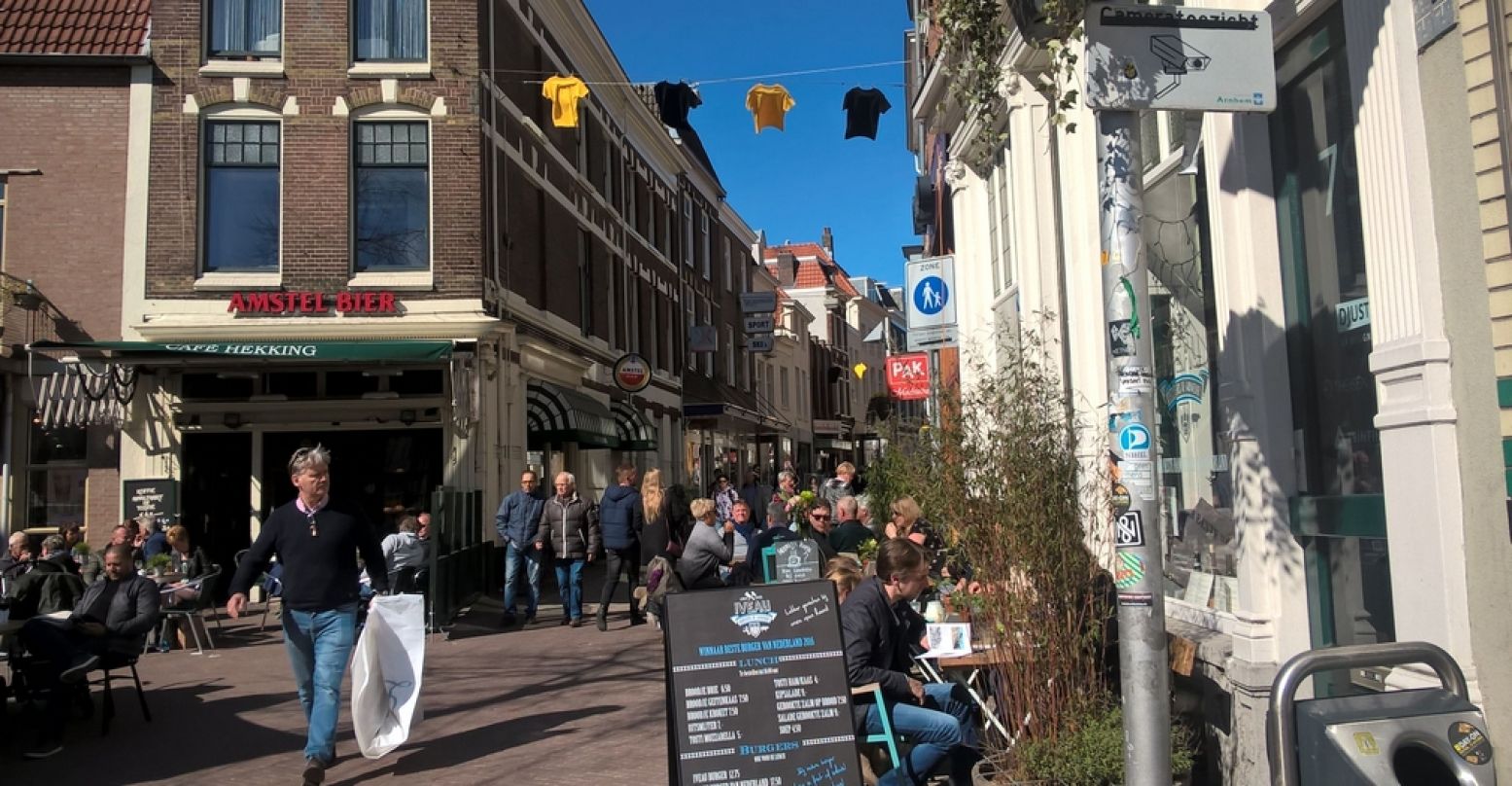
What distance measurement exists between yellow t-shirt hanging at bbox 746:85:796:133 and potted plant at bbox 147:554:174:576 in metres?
8.28

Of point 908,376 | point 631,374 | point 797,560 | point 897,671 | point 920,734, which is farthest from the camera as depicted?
point 631,374

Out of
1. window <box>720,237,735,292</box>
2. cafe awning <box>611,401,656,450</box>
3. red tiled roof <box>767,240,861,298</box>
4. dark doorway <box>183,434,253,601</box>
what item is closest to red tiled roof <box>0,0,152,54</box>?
dark doorway <box>183,434,253,601</box>

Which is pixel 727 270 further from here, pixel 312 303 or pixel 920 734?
pixel 920 734

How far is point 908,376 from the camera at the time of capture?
55.3ft

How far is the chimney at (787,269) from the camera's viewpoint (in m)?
57.7

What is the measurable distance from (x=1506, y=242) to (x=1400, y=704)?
5.71 ft

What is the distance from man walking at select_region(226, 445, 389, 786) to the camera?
620 cm

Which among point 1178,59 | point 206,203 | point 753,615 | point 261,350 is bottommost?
point 753,615

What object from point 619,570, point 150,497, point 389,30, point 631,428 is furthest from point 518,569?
point 631,428

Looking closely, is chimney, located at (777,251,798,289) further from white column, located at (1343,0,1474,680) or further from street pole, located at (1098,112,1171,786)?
street pole, located at (1098,112,1171,786)

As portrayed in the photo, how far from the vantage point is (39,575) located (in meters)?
8.68

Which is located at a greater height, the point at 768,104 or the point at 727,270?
the point at 727,270

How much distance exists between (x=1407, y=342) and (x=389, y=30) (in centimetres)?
1500

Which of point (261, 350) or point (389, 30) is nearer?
point (261, 350)
